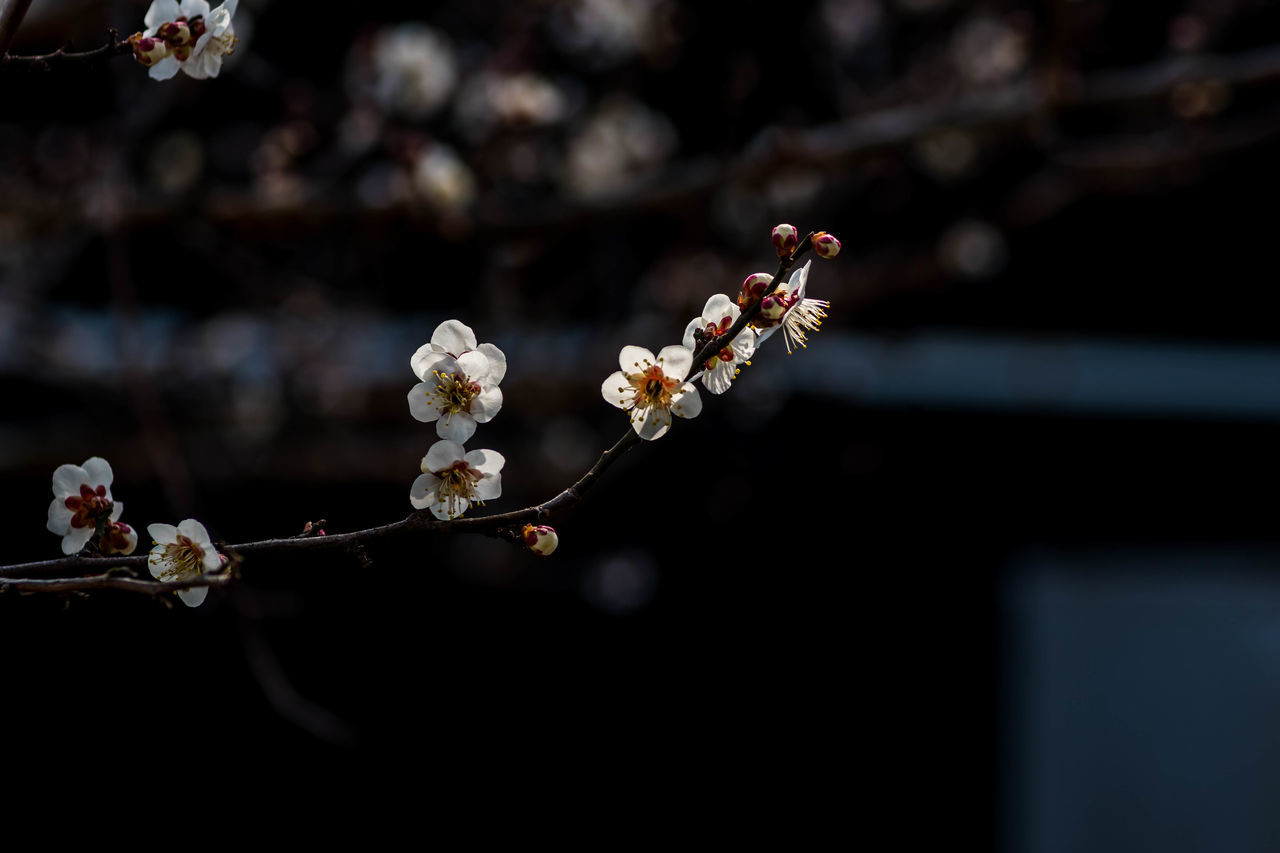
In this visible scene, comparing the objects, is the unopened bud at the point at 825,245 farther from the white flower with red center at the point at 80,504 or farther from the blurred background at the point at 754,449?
the blurred background at the point at 754,449

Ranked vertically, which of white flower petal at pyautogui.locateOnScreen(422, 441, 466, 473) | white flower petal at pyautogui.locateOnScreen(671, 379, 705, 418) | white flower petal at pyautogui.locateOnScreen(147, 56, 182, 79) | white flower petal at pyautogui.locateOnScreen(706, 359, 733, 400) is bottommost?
white flower petal at pyautogui.locateOnScreen(422, 441, 466, 473)

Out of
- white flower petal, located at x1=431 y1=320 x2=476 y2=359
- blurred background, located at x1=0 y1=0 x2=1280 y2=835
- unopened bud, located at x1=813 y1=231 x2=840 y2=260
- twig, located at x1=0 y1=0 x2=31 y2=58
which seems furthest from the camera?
blurred background, located at x1=0 y1=0 x2=1280 y2=835

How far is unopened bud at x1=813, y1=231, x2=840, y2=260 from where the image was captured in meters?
0.95

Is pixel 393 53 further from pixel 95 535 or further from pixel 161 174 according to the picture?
pixel 95 535

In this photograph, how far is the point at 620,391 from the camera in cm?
105

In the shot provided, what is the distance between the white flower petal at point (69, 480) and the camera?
1.02 meters

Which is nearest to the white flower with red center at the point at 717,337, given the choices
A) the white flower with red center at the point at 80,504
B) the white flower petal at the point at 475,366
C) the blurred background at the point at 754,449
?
the white flower petal at the point at 475,366

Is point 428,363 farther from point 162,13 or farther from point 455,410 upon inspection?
point 162,13

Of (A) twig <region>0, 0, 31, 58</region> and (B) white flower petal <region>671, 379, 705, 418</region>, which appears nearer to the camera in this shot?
(A) twig <region>0, 0, 31, 58</region>

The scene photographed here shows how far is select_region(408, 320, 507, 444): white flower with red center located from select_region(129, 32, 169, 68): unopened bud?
0.42 metres

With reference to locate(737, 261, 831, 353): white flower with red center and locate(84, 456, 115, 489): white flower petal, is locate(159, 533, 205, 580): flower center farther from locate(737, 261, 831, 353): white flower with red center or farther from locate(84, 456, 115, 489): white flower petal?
locate(737, 261, 831, 353): white flower with red center

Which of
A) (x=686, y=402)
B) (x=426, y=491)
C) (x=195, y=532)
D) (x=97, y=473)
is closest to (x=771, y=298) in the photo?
(x=686, y=402)

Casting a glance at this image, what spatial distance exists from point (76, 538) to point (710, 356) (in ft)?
2.17

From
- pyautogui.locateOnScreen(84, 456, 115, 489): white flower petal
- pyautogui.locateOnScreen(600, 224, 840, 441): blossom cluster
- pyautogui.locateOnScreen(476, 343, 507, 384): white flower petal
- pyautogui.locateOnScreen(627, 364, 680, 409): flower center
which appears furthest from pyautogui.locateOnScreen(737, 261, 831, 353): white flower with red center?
pyautogui.locateOnScreen(84, 456, 115, 489): white flower petal
